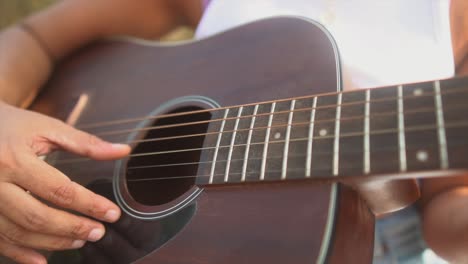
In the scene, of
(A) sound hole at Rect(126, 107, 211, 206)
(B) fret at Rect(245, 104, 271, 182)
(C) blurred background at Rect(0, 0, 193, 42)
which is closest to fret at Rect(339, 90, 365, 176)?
(B) fret at Rect(245, 104, 271, 182)

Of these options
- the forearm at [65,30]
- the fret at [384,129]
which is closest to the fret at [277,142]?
the fret at [384,129]

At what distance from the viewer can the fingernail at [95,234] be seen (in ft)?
2.05

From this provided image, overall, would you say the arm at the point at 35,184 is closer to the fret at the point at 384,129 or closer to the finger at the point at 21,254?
the finger at the point at 21,254

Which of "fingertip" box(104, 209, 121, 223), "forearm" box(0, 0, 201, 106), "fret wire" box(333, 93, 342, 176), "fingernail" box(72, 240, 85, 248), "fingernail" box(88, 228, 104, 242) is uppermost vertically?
"forearm" box(0, 0, 201, 106)

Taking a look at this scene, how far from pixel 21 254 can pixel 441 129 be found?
619 mm

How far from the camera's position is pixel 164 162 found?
0.72 metres

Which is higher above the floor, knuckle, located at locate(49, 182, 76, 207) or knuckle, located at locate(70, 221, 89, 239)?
knuckle, located at locate(49, 182, 76, 207)

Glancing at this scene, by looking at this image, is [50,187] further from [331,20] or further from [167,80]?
[331,20]

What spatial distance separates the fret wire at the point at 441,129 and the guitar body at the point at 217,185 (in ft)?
0.40

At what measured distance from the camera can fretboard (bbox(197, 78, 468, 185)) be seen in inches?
15.7

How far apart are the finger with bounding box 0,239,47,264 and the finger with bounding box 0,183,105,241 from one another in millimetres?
51

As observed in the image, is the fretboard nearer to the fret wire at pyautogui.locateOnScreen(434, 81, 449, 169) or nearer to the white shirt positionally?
the fret wire at pyautogui.locateOnScreen(434, 81, 449, 169)

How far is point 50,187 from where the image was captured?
2.03ft

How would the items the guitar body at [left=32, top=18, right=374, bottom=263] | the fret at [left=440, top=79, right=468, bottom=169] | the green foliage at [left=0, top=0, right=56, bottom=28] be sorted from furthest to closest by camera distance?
the green foliage at [left=0, top=0, right=56, bottom=28], the guitar body at [left=32, top=18, right=374, bottom=263], the fret at [left=440, top=79, right=468, bottom=169]
